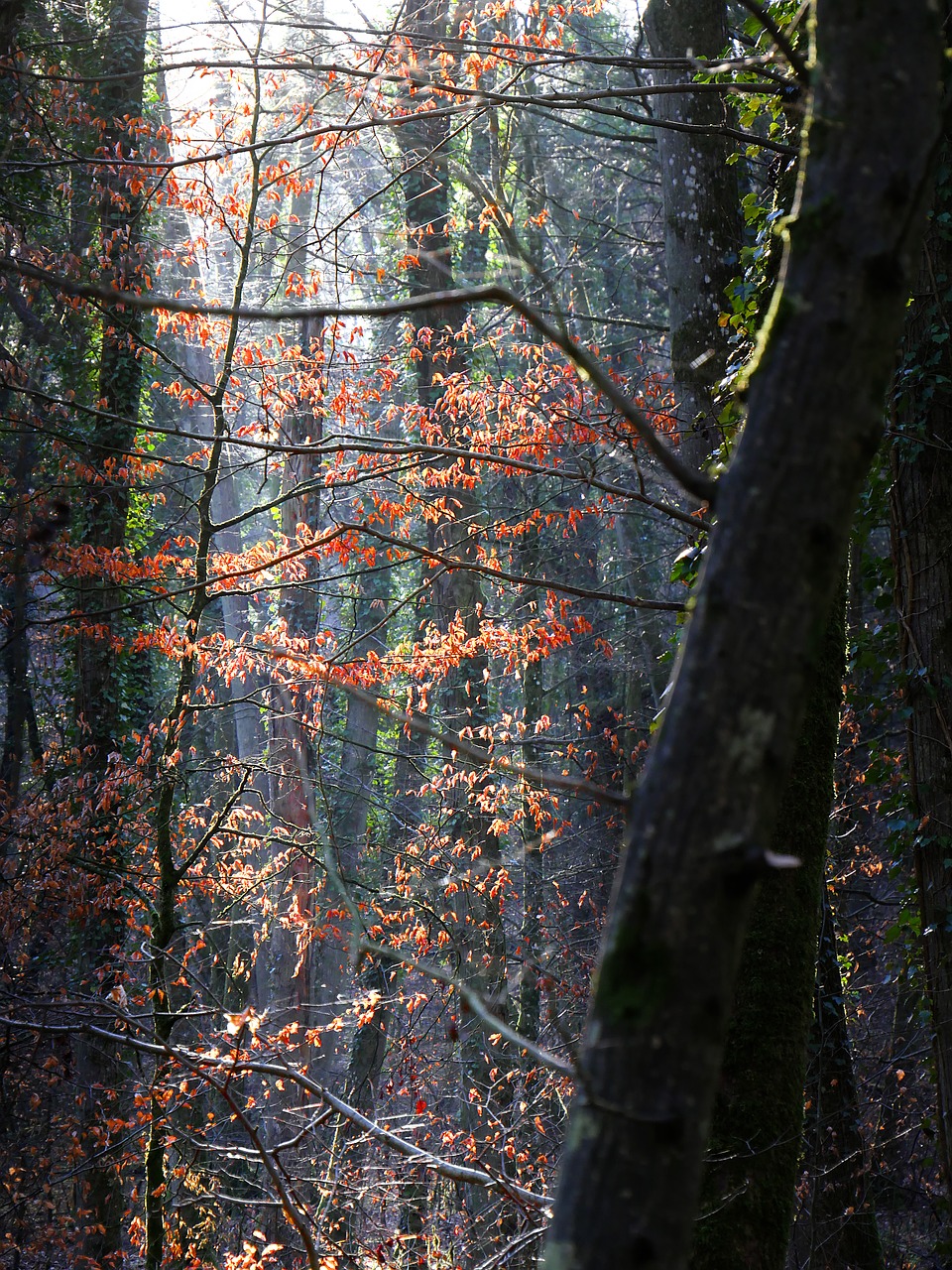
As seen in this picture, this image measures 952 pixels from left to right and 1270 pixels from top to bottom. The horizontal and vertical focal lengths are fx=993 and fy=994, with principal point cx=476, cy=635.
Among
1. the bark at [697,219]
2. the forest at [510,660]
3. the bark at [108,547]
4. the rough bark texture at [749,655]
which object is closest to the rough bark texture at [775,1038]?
the forest at [510,660]

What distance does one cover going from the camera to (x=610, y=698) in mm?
16562

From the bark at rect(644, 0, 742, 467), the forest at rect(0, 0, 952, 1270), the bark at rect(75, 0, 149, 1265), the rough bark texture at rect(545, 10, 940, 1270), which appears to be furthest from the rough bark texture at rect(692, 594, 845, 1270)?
the bark at rect(75, 0, 149, 1265)

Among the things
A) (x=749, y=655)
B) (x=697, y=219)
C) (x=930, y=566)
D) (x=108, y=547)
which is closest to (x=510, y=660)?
(x=697, y=219)

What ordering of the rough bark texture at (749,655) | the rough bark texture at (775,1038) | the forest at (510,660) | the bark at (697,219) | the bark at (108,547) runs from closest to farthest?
the rough bark texture at (749,655), the forest at (510,660), the rough bark texture at (775,1038), the bark at (697,219), the bark at (108,547)

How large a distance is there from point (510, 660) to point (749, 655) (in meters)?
6.82

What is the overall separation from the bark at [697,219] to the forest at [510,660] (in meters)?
0.03

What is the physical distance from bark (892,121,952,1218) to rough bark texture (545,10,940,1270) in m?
3.50

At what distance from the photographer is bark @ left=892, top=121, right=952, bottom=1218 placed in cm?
452

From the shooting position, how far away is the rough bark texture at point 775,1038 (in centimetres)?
254

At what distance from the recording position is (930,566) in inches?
182

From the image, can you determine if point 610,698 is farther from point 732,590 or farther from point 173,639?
point 732,590

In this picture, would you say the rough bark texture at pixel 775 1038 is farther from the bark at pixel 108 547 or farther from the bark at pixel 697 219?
the bark at pixel 108 547

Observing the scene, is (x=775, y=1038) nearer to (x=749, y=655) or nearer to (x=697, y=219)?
(x=749, y=655)

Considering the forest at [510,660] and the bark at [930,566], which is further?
the bark at [930,566]
